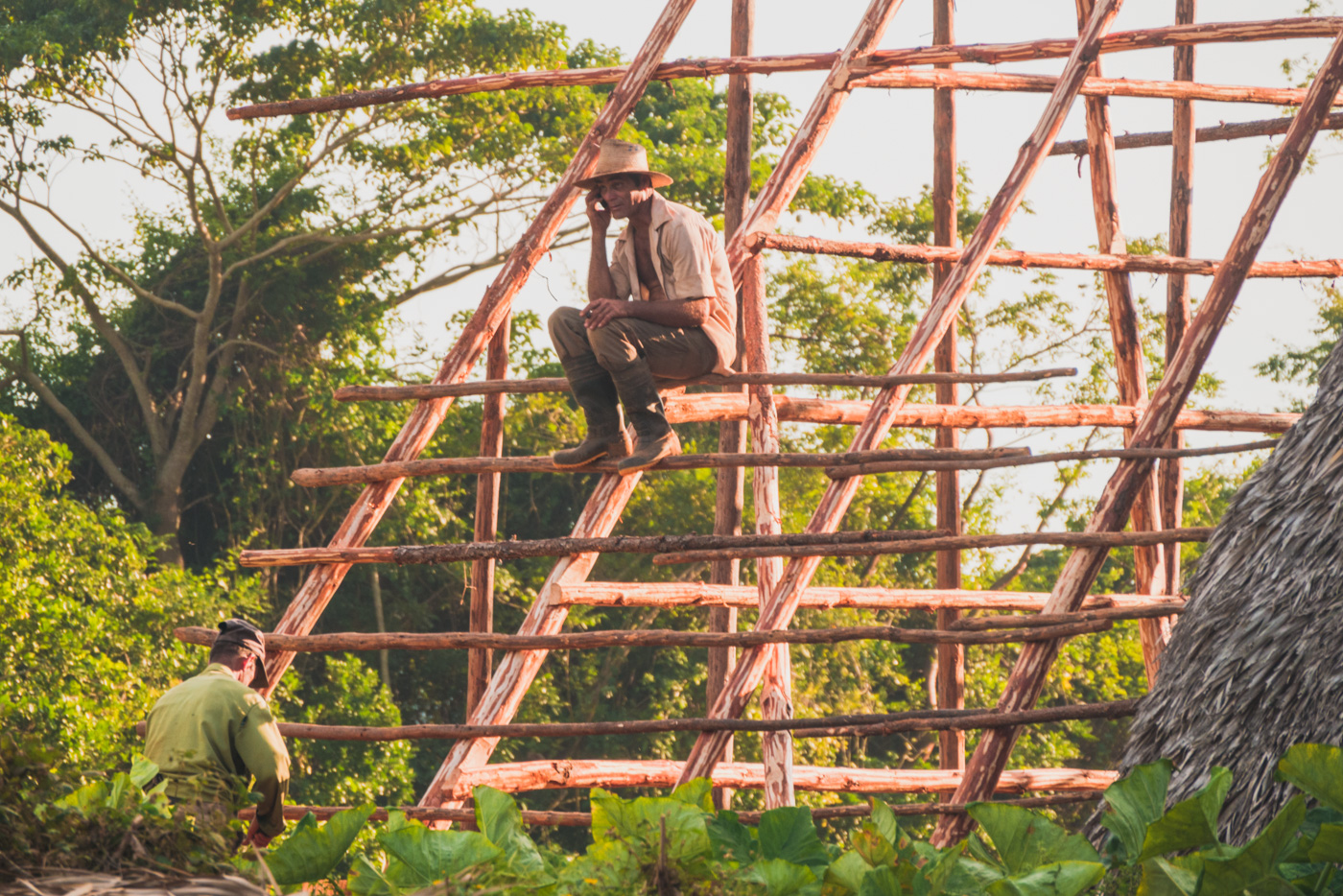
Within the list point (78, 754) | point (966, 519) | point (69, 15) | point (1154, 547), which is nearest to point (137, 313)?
point (69, 15)

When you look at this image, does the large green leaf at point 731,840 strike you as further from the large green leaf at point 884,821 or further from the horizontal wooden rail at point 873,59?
the horizontal wooden rail at point 873,59

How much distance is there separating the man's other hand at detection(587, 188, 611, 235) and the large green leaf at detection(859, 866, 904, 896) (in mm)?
3446

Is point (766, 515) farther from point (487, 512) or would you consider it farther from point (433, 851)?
point (433, 851)

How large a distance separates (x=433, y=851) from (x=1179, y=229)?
6547 millimetres

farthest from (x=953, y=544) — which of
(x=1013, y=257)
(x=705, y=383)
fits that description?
(x=1013, y=257)

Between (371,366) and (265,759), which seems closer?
(265,759)

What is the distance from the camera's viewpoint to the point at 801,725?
417 centimetres

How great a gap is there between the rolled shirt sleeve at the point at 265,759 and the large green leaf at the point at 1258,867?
2477mm

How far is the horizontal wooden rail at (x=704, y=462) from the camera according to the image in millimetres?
4332

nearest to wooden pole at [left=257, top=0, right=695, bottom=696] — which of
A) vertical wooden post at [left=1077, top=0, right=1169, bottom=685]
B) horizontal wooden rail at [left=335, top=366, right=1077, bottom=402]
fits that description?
horizontal wooden rail at [left=335, top=366, right=1077, bottom=402]

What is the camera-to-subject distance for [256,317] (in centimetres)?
1435

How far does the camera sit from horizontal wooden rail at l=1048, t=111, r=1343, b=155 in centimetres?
686

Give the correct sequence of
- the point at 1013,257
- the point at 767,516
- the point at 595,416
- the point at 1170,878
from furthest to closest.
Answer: the point at 1013,257, the point at 767,516, the point at 595,416, the point at 1170,878

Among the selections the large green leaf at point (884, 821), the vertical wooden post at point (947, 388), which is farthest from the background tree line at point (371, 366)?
the large green leaf at point (884, 821)
